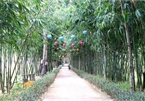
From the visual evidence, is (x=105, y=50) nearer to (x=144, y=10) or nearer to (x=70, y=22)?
(x=70, y=22)

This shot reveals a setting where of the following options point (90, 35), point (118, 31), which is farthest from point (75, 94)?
point (90, 35)

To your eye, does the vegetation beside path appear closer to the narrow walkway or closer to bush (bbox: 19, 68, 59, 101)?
bush (bbox: 19, 68, 59, 101)

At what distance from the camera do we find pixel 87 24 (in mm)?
7773

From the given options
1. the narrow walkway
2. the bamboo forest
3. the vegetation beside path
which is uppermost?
the bamboo forest

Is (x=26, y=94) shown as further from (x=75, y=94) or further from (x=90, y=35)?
(x=90, y=35)

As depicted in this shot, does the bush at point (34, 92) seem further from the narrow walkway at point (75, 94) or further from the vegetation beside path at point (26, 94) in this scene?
the narrow walkway at point (75, 94)

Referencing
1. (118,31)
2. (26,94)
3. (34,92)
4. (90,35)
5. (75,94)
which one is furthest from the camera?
(90,35)

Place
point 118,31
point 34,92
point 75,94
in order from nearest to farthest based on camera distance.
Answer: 1. point 34,92
2. point 118,31
3. point 75,94

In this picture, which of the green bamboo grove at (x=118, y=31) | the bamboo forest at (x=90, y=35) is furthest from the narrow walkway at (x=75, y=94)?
the green bamboo grove at (x=118, y=31)

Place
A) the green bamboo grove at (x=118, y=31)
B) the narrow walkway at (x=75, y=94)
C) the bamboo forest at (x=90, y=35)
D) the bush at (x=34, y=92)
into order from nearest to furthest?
the bamboo forest at (x=90, y=35) → the bush at (x=34, y=92) → the green bamboo grove at (x=118, y=31) → the narrow walkway at (x=75, y=94)

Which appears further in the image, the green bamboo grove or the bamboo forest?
the green bamboo grove

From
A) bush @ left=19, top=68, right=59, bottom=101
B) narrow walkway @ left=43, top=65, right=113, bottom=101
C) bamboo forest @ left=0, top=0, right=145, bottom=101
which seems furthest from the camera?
narrow walkway @ left=43, top=65, right=113, bottom=101

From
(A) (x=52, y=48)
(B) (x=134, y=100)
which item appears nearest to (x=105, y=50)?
(B) (x=134, y=100)

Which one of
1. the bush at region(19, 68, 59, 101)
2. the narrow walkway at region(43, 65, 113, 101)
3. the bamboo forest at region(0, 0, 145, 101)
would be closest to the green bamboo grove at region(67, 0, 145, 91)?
the bamboo forest at region(0, 0, 145, 101)
